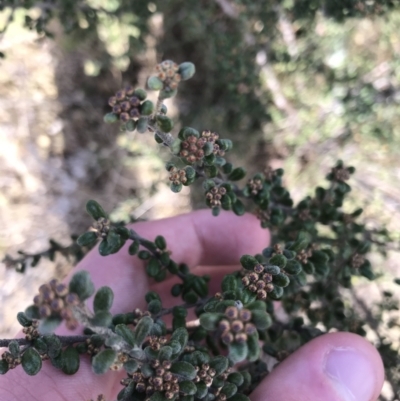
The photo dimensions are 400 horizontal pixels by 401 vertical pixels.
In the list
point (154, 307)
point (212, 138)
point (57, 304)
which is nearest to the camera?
point (57, 304)

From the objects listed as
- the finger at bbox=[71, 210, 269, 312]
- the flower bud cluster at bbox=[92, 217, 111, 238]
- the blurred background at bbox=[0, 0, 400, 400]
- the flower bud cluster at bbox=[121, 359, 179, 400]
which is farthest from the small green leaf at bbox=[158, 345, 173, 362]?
the blurred background at bbox=[0, 0, 400, 400]

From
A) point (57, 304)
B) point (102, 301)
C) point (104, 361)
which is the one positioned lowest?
point (104, 361)

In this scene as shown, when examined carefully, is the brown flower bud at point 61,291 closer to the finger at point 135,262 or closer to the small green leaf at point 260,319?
the small green leaf at point 260,319

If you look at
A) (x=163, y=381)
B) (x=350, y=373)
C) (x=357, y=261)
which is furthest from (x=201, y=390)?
(x=357, y=261)

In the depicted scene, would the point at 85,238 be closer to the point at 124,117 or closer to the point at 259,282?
the point at 124,117

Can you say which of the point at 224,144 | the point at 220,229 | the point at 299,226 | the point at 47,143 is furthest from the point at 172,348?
the point at 47,143

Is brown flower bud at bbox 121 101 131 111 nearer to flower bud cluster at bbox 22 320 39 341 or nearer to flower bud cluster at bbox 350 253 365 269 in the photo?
flower bud cluster at bbox 22 320 39 341
